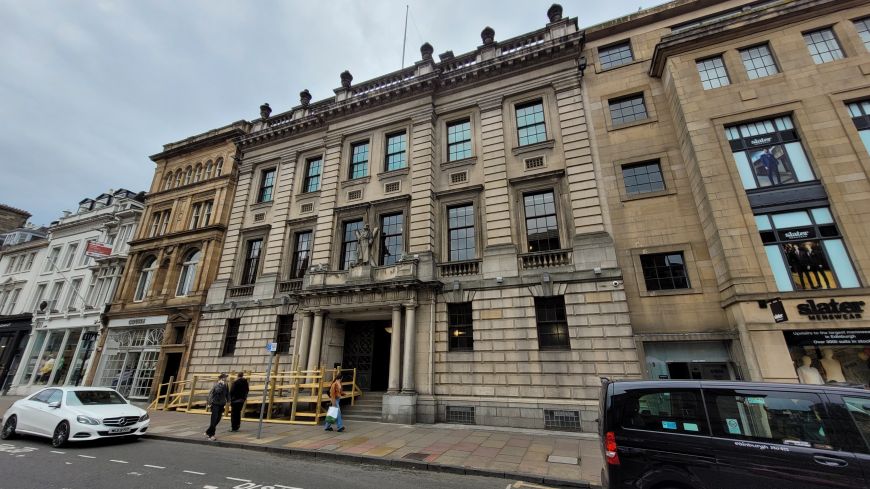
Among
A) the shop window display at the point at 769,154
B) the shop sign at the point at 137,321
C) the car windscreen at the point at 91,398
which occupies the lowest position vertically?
the car windscreen at the point at 91,398

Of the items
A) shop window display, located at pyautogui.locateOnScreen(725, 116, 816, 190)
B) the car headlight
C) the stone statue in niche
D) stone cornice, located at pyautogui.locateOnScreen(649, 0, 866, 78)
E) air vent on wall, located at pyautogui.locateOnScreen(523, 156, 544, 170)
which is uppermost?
stone cornice, located at pyautogui.locateOnScreen(649, 0, 866, 78)

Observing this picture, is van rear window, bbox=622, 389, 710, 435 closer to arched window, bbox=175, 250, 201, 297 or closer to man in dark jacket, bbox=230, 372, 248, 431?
man in dark jacket, bbox=230, 372, 248, 431

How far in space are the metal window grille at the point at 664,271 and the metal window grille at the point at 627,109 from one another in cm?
639

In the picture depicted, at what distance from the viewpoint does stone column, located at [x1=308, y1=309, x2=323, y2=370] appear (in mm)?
15805

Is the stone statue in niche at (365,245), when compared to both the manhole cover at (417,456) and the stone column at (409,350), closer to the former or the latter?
the stone column at (409,350)

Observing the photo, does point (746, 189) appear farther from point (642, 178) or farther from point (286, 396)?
point (286, 396)

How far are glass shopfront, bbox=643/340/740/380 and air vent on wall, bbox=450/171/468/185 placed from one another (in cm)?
1032

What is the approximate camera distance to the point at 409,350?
14.4 meters

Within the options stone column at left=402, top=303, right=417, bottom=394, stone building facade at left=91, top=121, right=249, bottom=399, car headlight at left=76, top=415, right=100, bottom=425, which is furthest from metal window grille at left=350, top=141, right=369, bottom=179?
car headlight at left=76, top=415, right=100, bottom=425

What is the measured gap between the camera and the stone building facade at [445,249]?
13383 mm

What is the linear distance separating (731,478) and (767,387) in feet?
A: 4.31

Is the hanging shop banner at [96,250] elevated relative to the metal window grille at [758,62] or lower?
lower

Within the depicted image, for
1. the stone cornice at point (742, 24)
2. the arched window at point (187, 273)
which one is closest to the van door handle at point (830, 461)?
the stone cornice at point (742, 24)

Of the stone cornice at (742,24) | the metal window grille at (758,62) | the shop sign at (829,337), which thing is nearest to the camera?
the shop sign at (829,337)
